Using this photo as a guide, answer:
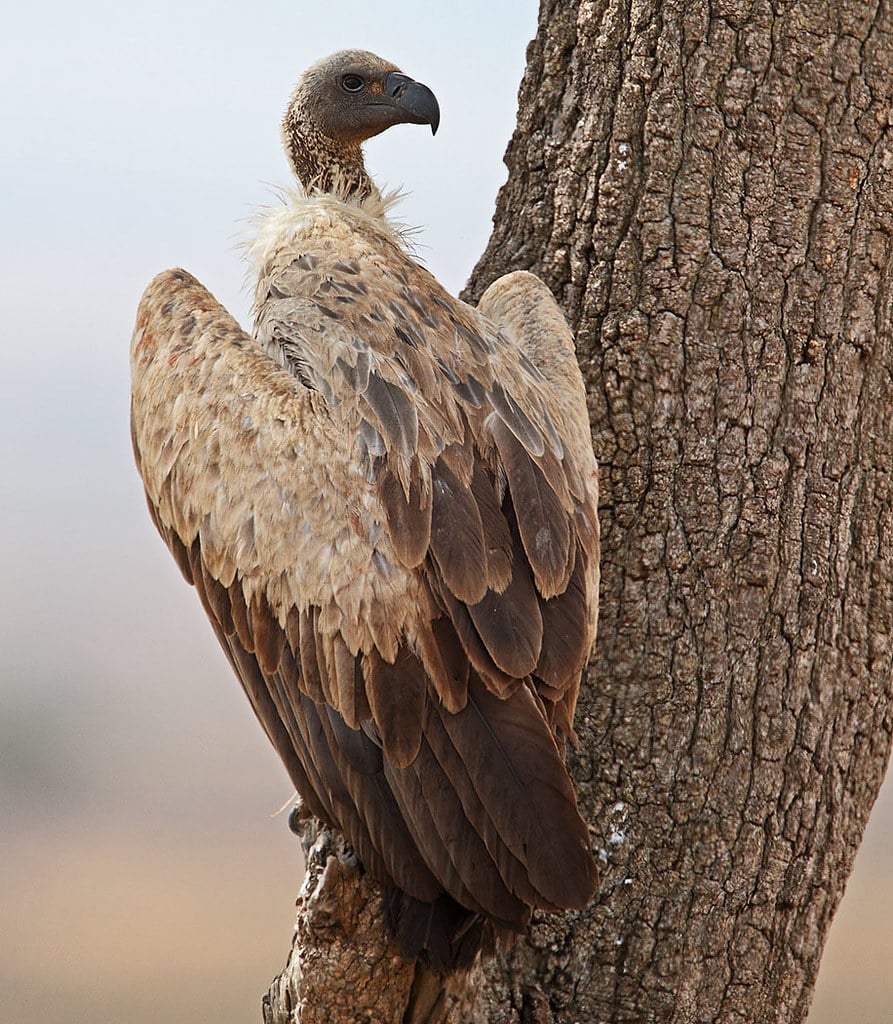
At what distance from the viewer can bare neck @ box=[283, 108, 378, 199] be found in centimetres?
452

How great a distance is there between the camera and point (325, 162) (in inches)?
180

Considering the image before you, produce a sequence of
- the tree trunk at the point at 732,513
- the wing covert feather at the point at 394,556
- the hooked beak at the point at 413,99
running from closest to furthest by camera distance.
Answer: the wing covert feather at the point at 394,556 → the tree trunk at the point at 732,513 → the hooked beak at the point at 413,99

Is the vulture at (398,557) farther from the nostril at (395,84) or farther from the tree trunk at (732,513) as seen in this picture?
the nostril at (395,84)

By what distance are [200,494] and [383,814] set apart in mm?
966

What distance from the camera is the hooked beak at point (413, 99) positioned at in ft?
14.7

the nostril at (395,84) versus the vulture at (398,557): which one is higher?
the nostril at (395,84)

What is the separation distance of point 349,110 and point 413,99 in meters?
0.23

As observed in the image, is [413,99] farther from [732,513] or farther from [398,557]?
[398,557]

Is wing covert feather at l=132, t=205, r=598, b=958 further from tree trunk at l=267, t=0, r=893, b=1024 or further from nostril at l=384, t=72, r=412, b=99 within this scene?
nostril at l=384, t=72, r=412, b=99

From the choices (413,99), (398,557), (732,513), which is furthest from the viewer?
(413,99)

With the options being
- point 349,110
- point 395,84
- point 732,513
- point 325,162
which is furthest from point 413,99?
point 732,513

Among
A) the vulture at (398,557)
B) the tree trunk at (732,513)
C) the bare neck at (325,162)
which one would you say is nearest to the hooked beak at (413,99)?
the bare neck at (325,162)

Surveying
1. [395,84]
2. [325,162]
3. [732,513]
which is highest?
[395,84]

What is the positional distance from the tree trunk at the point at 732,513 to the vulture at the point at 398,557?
0.44m
